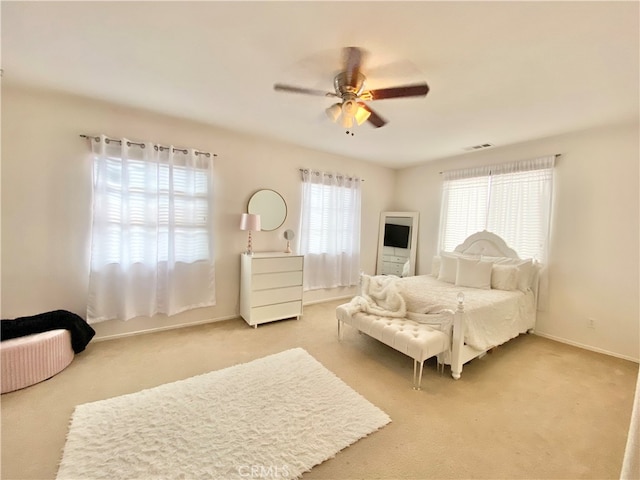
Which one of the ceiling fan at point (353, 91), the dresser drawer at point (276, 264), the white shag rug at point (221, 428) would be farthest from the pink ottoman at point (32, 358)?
the ceiling fan at point (353, 91)

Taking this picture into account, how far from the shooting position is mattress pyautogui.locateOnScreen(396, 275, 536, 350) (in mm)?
2520

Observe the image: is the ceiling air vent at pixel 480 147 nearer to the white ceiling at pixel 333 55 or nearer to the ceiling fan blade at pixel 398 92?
the white ceiling at pixel 333 55

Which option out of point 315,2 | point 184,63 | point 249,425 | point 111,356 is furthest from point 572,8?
point 111,356

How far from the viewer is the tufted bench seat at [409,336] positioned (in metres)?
2.26

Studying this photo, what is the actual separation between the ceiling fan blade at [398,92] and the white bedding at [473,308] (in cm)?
186

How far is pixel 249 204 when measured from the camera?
3.74 metres

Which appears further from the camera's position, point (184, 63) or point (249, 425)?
point (184, 63)

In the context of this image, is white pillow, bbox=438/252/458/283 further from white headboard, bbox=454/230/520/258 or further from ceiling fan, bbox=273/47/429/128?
ceiling fan, bbox=273/47/429/128

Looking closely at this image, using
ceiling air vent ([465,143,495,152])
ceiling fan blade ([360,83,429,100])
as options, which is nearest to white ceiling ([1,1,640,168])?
ceiling fan blade ([360,83,429,100])

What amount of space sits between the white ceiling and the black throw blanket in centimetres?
215

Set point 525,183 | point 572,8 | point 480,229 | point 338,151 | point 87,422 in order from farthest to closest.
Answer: point 338,151 < point 480,229 < point 525,183 < point 87,422 < point 572,8

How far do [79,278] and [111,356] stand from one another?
2.99 ft

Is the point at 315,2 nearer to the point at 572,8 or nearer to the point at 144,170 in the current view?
the point at 572,8

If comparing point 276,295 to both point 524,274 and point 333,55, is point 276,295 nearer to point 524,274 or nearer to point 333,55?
point 333,55
